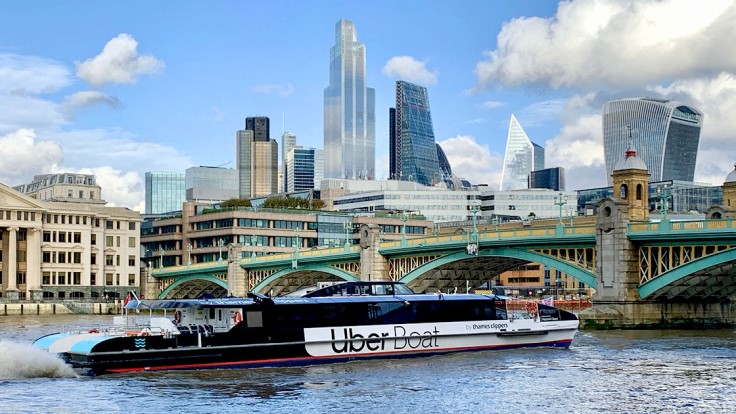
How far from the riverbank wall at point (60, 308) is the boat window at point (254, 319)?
9595 cm

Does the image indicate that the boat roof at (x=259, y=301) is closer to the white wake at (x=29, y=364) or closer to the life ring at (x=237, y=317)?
the life ring at (x=237, y=317)

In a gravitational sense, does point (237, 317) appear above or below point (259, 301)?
below

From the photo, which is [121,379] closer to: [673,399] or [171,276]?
[673,399]

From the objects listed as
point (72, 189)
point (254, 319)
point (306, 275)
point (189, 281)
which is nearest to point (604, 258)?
point (254, 319)

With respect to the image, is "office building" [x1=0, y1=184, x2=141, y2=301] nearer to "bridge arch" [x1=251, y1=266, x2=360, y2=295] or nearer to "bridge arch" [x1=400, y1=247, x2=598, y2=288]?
"bridge arch" [x1=251, y1=266, x2=360, y2=295]

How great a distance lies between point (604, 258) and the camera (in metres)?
80.4

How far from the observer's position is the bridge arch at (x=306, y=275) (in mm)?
113375

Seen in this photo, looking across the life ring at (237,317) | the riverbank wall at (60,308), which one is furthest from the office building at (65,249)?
the life ring at (237,317)

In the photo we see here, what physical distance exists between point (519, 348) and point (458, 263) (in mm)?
35832

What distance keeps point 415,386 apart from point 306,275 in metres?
80.3

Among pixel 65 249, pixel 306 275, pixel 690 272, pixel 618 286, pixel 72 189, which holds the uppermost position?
pixel 72 189

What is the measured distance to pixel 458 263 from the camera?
3939 inches

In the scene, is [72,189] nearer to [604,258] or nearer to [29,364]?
[604,258]

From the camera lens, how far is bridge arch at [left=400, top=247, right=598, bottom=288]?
82.8m
